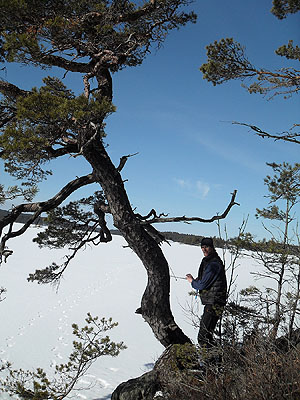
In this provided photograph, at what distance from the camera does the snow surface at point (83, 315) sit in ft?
30.4

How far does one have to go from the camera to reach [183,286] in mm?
23000

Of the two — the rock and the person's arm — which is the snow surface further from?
the rock

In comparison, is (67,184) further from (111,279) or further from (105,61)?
(111,279)

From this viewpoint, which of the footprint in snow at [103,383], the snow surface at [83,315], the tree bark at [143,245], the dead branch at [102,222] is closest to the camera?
the tree bark at [143,245]

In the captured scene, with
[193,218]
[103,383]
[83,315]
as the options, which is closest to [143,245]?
[193,218]

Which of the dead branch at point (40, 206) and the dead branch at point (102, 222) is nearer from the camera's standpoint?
the dead branch at point (40, 206)

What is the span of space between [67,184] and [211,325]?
10.1ft

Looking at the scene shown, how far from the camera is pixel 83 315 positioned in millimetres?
14758

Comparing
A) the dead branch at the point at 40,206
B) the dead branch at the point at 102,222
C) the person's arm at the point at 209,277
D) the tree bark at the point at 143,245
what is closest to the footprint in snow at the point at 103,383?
the tree bark at the point at 143,245

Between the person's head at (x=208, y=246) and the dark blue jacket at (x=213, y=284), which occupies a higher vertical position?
the person's head at (x=208, y=246)

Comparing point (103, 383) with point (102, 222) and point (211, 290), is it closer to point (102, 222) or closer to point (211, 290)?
point (102, 222)

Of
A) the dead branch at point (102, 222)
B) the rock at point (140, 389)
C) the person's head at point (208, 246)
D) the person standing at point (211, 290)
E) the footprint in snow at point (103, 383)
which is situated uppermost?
the dead branch at point (102, 222)

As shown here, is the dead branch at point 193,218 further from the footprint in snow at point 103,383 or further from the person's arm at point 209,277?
the footprint in snow at point 103,383

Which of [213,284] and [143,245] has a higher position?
[143,245]
